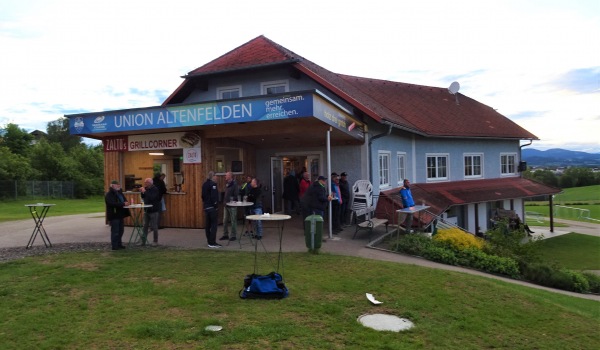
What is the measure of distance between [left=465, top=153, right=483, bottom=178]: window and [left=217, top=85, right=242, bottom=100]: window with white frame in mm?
11775

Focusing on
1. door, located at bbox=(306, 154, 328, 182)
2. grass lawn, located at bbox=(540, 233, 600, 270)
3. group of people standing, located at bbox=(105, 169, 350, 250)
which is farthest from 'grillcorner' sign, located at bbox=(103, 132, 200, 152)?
grass lawn, located at bbox=(540, 233, 600, 270)

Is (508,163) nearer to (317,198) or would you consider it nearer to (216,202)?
(317,198)

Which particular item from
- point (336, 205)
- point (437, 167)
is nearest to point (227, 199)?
point (336, 205)

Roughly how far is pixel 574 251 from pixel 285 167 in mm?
14187

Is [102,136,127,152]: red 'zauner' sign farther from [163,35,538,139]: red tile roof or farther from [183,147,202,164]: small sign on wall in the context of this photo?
[163,35,538,139]: red tile roof

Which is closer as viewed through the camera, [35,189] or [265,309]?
[265,309]

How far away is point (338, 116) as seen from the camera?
1131 cm

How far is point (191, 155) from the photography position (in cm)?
1256

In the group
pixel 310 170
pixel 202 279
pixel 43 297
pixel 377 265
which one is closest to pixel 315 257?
pixel 377 265

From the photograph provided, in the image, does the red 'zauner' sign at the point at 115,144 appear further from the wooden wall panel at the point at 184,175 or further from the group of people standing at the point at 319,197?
the group of people standing at the point at 319,197

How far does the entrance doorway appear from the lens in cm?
1510

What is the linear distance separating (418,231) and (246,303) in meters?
7.67

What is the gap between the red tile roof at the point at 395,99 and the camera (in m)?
14.2

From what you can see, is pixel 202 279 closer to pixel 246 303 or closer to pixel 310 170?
pixel 246 303
